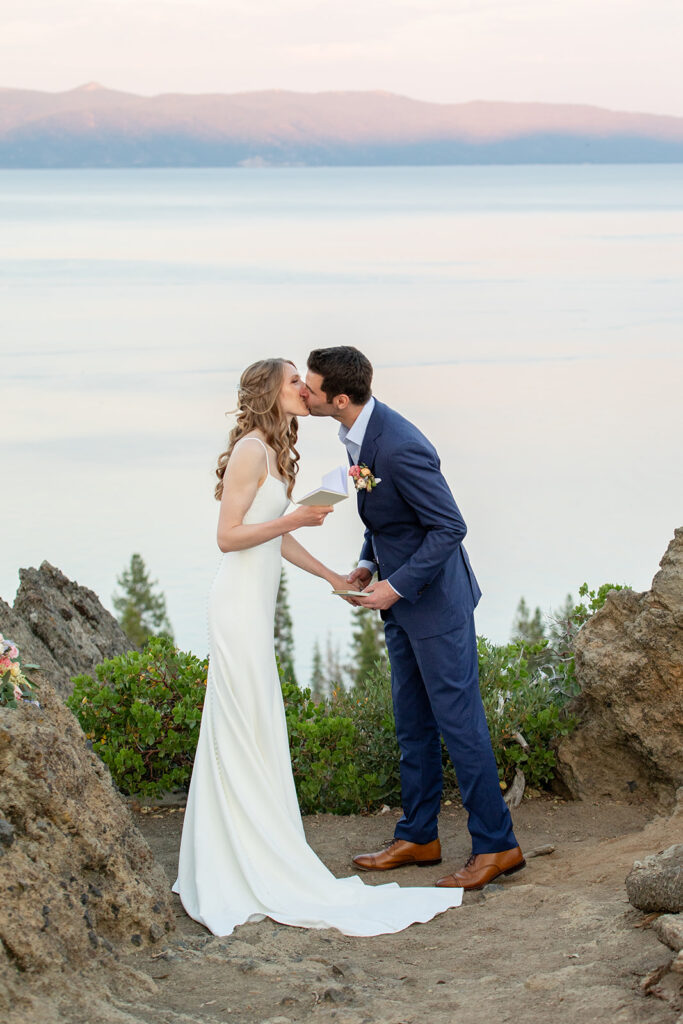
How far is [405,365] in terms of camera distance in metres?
59.5

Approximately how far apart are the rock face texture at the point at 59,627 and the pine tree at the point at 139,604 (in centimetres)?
3648

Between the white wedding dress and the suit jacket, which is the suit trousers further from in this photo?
the white wedding dress

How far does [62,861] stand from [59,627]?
3882mm

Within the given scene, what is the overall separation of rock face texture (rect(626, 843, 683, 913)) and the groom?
1275 millimetres

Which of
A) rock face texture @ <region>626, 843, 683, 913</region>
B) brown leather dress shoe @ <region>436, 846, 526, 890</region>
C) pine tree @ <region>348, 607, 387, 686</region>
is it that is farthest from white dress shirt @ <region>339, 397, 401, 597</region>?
pine tree @ <region>348, 607, 387, 686</region>

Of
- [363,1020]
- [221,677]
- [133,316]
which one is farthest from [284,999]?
[133,316]

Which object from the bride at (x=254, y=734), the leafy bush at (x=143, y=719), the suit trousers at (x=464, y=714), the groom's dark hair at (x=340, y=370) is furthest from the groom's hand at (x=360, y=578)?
the leafy bush at (x=143, y=719)

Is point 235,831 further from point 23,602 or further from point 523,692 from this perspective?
point 23,602

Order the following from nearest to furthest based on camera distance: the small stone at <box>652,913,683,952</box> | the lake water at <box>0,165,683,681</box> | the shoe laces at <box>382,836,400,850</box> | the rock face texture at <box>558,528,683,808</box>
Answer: the small stone at <box>652,913,683,952</box> → the shoe laces at <box>382,836,400,850</box> → the rock face texture at <box>558,528,683,808</box> → the lake water at <box>0,165,683,681</box>

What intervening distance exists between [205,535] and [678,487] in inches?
599

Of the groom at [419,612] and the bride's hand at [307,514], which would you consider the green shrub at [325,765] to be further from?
the bride's hand at [307,514]

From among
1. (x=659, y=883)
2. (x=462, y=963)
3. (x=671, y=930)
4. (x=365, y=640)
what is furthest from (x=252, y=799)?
(x=365, y=640)

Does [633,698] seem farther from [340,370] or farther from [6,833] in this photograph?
[6,833]

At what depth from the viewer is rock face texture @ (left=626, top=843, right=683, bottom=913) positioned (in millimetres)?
4547
